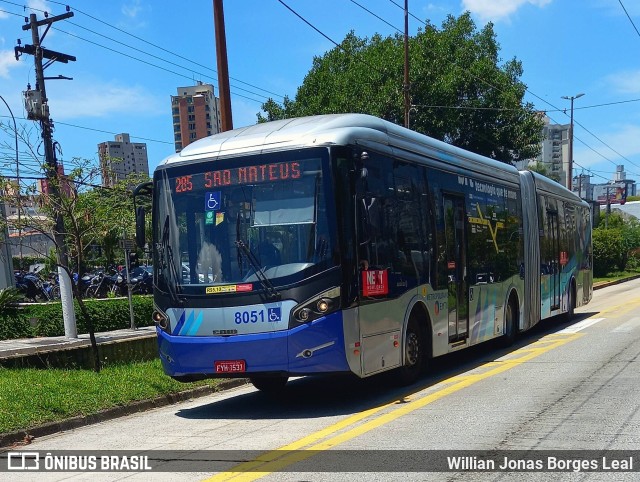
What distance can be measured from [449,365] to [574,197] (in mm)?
9848

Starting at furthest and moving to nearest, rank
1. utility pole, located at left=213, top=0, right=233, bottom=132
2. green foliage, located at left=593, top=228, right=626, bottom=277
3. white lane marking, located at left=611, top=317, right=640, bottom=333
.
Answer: green foliage, located at left=593, top=228, right=626, bottom=277
white lane marking, located at left=611, top=317, right=640, bottom=333
utility pole, located at left=213, top=0, right=233, bottom=132

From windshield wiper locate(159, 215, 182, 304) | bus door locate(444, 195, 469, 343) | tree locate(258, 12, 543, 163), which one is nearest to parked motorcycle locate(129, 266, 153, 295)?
tree locate(258, 12, 543, 163)

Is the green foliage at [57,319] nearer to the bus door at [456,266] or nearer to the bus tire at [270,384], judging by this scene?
the bus tire at [270,384]

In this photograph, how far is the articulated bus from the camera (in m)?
8.78

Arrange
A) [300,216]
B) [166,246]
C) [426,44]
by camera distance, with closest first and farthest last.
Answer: [300,216], [166,246], [426,44]

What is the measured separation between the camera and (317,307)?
28.6ft

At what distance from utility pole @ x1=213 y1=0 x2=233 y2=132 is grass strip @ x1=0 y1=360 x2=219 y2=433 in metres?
4.98

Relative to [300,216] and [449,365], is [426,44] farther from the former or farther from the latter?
[300,216]

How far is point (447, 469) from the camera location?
6180 mm

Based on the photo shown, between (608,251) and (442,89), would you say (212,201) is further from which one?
(608,251)

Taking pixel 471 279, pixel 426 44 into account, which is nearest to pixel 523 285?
pixel 471 279

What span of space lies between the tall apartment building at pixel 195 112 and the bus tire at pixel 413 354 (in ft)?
322

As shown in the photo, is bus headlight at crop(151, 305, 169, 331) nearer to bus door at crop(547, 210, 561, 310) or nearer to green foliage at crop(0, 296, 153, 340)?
bus door at crop(547, 210, 561, 310)

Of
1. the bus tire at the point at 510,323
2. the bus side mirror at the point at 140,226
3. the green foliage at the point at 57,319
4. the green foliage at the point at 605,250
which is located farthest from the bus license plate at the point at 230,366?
the green foliage at the point at 605,250
